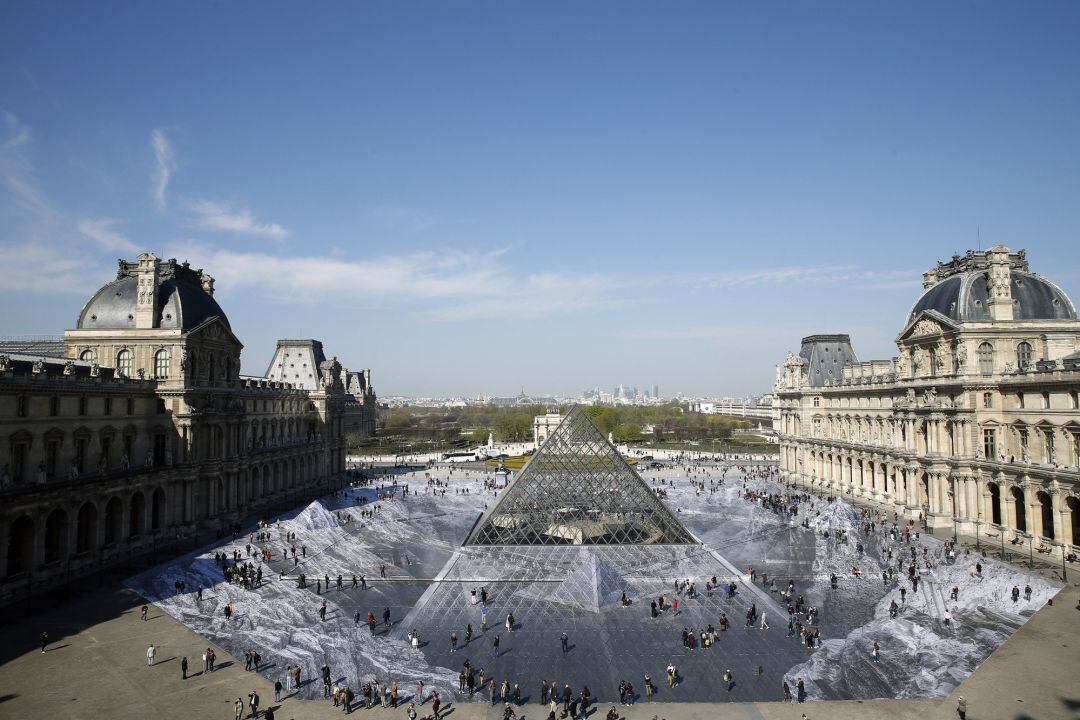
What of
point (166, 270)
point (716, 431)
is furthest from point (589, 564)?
point (716, 431)

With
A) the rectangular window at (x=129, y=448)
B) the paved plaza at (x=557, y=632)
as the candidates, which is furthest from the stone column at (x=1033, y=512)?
the rectangular window at (x=129, y=448)

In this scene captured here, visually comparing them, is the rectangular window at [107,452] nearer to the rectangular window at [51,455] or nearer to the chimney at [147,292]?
the rectangular window at [51,455]

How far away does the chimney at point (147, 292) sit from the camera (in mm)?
37250

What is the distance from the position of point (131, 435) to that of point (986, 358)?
45.1 m

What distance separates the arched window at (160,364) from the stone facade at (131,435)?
5 centimetres

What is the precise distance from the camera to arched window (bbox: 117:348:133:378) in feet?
123

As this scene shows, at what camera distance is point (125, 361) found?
1484 inches

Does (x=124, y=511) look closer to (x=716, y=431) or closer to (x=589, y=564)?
(x=589, y=564)

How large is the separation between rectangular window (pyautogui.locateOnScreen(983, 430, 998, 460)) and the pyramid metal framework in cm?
1756

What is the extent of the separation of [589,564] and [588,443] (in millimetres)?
10465

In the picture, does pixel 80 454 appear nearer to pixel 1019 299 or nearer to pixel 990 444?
Result: pixel 990 444

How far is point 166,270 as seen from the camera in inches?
1542

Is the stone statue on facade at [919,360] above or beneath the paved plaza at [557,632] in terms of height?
above

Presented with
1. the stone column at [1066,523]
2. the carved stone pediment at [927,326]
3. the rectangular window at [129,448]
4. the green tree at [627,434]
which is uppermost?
the carved stone pediment at [927,326]
